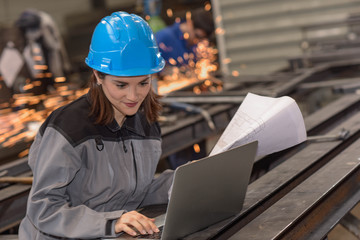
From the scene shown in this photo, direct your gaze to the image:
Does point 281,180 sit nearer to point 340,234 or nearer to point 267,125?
point 267,125

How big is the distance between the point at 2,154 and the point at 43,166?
73.2 inches

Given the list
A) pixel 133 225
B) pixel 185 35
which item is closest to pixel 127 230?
pixel 133 225

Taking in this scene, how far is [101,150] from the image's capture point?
5.48 ft

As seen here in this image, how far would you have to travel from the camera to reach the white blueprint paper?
165 cm

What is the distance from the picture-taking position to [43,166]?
1.56m

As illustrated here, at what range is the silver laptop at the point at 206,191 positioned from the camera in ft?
4.56

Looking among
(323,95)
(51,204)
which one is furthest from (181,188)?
(323,95)

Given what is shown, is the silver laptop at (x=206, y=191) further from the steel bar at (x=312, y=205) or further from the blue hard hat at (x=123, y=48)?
the blue hard hat at (x=123, y=48)

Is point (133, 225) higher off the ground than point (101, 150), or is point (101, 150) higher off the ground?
point (101, 150)

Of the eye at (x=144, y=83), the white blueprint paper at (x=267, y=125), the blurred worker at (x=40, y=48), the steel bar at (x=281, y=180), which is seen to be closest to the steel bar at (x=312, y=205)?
the steel bar at (x=281, y=180)

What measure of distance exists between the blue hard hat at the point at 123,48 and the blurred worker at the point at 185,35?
305cm

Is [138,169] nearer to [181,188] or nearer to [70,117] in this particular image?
[70,117]

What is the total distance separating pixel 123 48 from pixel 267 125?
0.42 meters

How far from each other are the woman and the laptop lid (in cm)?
9
